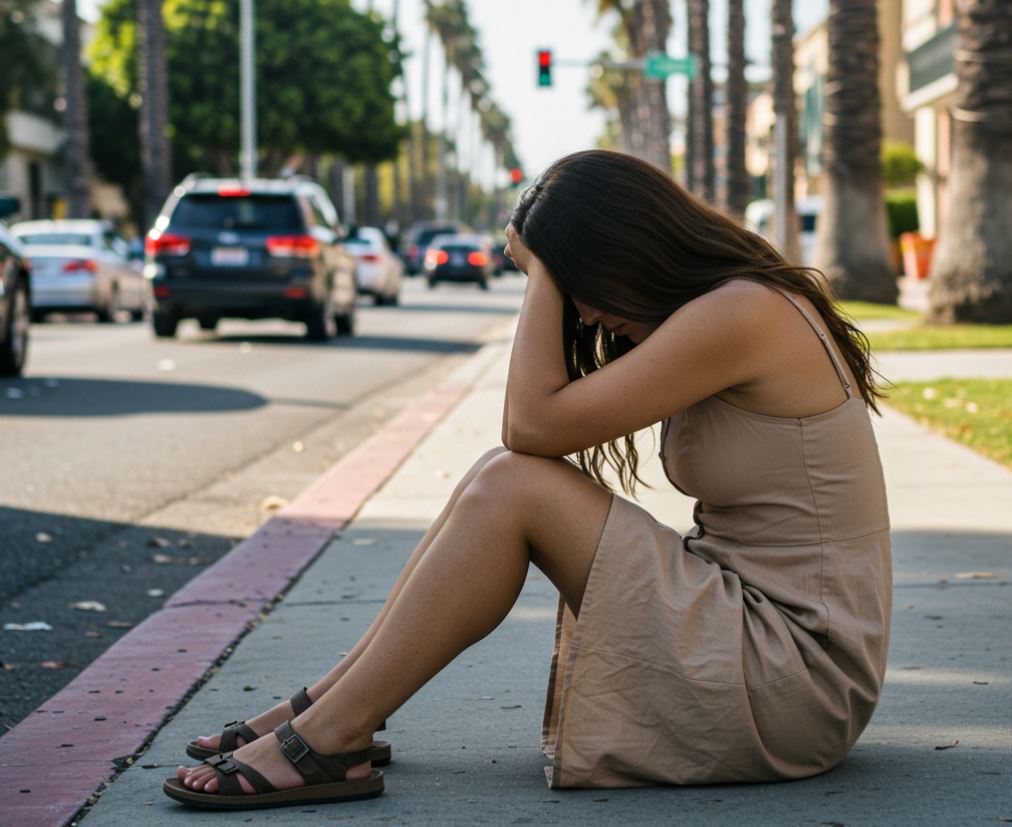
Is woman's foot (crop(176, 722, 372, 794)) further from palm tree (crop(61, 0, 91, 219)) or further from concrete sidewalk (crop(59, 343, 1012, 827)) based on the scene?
palm tree (crop(61, 0, 91, 219))

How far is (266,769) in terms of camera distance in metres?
3.38

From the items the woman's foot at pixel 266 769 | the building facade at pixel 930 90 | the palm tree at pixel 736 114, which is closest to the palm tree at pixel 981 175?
the palm tree at pixel 736 114

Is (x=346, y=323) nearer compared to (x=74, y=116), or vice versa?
(x=346, y=323)

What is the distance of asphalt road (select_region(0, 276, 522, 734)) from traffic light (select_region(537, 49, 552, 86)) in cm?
1769

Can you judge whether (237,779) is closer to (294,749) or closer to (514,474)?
(294,749)

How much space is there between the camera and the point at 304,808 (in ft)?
11.1

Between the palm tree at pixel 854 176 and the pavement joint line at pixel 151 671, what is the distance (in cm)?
1722

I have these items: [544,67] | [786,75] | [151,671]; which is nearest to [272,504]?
[151,671]

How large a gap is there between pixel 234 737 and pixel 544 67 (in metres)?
35.1

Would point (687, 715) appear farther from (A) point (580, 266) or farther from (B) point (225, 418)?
(B) point (225, 418)

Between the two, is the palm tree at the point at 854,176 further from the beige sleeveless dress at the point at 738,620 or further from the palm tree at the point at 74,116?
the beige sleeveless dress at the point at 738,620

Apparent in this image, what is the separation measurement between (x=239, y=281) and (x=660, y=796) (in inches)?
663

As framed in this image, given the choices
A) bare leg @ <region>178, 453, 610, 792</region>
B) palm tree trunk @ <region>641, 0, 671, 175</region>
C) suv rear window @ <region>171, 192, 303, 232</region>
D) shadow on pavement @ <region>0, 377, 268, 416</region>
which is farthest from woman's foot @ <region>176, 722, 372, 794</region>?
palm tree trunk @ <region>641, 0, 671, 175</region>

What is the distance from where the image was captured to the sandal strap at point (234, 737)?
3596 mm
